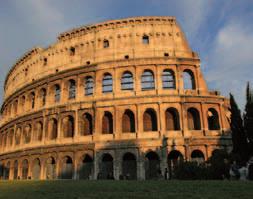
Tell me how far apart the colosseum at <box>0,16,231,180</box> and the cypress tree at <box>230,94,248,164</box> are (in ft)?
18.8

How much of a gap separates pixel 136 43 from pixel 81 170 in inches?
600

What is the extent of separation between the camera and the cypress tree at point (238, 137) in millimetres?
18250

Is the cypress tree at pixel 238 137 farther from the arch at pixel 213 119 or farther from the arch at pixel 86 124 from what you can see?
the arch at pixel 86 124

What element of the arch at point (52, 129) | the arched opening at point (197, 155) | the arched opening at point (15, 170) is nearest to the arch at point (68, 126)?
the arch at point (52, 129)

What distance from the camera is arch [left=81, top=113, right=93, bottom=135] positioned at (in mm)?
27656

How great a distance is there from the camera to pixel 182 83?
89.5 feet

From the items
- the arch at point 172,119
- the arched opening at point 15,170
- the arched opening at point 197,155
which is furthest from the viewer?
the arched opening at point 15,170

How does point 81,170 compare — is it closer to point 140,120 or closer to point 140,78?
point 140,120

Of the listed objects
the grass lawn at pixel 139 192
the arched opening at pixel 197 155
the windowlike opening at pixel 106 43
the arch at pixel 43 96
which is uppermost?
the windowlike opening at pixel 106 43

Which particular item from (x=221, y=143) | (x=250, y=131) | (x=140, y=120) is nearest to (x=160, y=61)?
(x=140, y=120)

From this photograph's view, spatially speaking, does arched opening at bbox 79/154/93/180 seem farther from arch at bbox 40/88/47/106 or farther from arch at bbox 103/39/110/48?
arch at bbox 103/39/110/48

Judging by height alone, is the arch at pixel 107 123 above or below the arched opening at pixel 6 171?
above

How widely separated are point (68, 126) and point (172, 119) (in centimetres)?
1169

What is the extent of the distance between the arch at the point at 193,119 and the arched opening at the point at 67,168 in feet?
43.2
